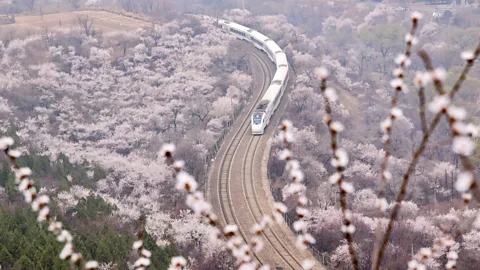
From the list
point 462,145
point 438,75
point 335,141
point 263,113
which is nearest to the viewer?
point 462,145

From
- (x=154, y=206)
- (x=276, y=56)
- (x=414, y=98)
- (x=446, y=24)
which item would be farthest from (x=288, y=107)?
(x=446, y=24)

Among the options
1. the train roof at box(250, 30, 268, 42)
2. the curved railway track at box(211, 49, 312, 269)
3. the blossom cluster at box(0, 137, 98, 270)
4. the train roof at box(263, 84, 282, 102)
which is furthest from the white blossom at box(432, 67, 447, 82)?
the train roof at box(250, 30, 268, 42)

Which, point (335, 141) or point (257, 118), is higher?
point (335, 141)

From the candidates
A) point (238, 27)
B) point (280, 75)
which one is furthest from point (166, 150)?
point (238, 27)

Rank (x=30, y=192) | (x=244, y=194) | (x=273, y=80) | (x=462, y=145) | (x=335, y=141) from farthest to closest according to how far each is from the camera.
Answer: (x=273, y=80) → (x=244, y=194) → (x=30, y=192) → (x=335, y=141) → (x=462, y=145)

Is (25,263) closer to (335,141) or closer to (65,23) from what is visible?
(335,141)

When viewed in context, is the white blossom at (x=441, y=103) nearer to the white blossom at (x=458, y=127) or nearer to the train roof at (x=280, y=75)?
the white blossom at (x=458, y=127)

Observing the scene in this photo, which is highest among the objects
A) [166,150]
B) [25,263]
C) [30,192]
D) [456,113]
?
[456,113]
